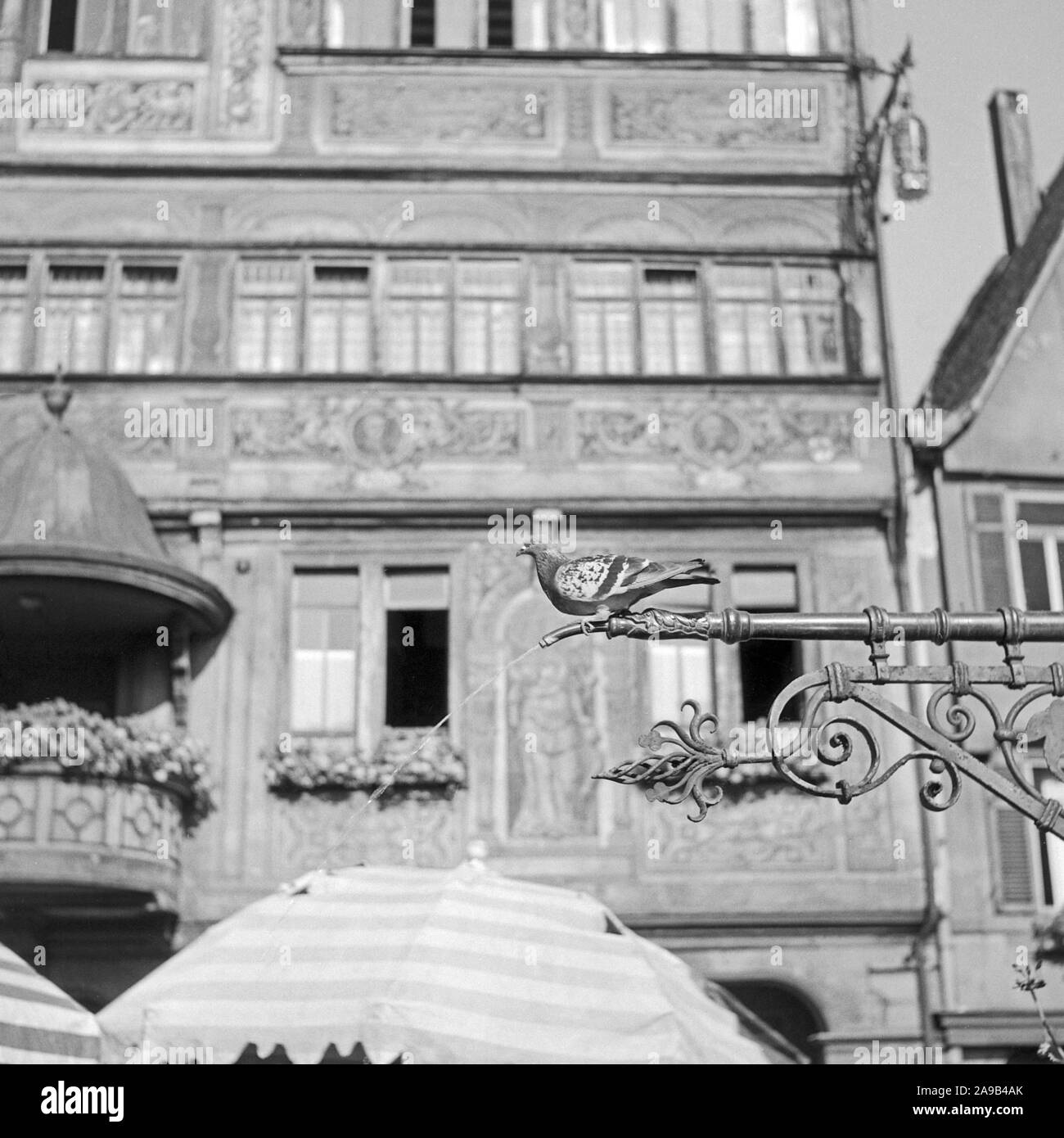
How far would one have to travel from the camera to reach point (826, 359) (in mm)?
15242

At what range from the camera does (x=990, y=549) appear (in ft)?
48.1

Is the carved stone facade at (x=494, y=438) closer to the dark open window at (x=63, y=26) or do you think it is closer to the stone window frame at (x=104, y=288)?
the stone window frame at (x=104, y=288)

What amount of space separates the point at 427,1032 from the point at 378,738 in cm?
443

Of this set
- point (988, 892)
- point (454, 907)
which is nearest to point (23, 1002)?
point (454, 907)

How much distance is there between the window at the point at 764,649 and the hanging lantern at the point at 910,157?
3170 millimetres

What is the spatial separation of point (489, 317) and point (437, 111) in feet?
6.23

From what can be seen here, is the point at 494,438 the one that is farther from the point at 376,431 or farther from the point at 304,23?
the point at 304,23

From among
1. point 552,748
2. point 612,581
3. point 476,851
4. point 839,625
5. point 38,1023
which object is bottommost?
point 38,1023

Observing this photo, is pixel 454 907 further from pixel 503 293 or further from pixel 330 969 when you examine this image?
pixel 503 293

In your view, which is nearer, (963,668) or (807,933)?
(963,668)

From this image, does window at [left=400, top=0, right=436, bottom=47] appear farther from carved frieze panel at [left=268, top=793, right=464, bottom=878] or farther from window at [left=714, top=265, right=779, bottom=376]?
carved frieze panel at [left=268, top=793, right=464, bottom=878]

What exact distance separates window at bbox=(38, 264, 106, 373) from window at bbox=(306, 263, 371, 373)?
172cm

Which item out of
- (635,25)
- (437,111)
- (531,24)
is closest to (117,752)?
(437,111)

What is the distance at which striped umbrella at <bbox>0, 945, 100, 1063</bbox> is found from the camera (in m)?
9.41
